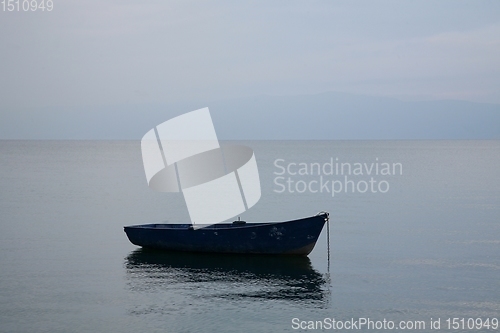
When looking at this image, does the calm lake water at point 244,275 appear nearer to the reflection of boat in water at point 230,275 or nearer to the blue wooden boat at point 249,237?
the reflection of boat in water at point 230,275

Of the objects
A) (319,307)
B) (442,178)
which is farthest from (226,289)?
(442,178)

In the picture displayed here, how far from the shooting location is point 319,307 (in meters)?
19.1

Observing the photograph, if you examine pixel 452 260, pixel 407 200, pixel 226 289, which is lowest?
pixel 226 289

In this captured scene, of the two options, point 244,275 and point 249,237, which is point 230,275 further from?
point 249,237

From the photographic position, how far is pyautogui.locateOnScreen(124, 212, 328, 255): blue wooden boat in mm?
25094

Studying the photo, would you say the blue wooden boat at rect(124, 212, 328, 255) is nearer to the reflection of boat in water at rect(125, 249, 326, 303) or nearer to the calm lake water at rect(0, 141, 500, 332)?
the reflection of boat in water at rect(125, 249, 326, 303)

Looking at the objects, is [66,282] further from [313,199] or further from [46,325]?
[313,199]

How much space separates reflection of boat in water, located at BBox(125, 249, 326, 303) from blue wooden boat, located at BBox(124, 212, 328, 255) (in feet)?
1.13

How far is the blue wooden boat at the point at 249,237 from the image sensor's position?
25.1 m

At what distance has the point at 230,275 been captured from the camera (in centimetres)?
2306

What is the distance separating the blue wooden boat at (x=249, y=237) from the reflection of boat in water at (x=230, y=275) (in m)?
0.34

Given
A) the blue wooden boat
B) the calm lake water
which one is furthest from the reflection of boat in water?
the blue wooden boat

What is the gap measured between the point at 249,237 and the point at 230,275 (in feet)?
9.51

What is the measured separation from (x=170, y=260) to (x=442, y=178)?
55.3m
